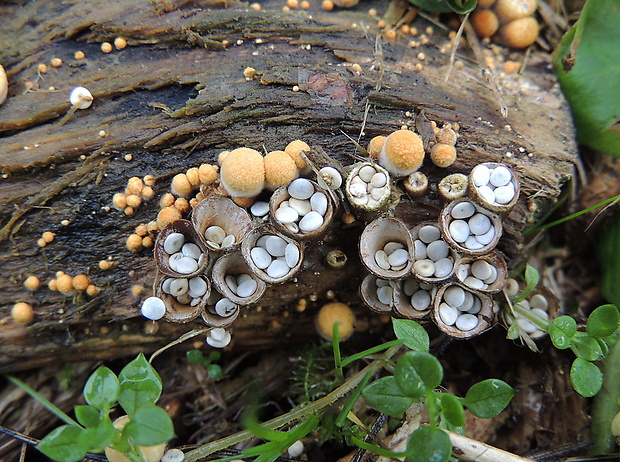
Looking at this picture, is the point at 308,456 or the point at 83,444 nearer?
the point at 83,444

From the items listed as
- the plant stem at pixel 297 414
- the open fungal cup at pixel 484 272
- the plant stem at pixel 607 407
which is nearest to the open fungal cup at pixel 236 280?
the plant stem at pixel 297 414

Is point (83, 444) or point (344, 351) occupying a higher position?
point (83, 444)

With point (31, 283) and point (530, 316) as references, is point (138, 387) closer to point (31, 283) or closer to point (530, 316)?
point (31, 283)

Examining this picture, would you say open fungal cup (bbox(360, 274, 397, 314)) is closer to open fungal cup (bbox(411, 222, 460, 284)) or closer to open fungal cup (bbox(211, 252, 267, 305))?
open fungal cup (bbox(411, 222, 460, 284))

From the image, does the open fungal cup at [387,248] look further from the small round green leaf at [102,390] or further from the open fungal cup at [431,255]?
the small round green leaf at [102,390]

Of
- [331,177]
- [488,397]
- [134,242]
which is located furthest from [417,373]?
[134,242]

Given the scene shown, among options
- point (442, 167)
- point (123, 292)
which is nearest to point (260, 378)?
point (123, 292)

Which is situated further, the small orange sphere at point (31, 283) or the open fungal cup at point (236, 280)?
the small orange sphere at point (31, 283)

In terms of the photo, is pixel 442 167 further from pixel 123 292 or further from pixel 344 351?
pixel 123 292
